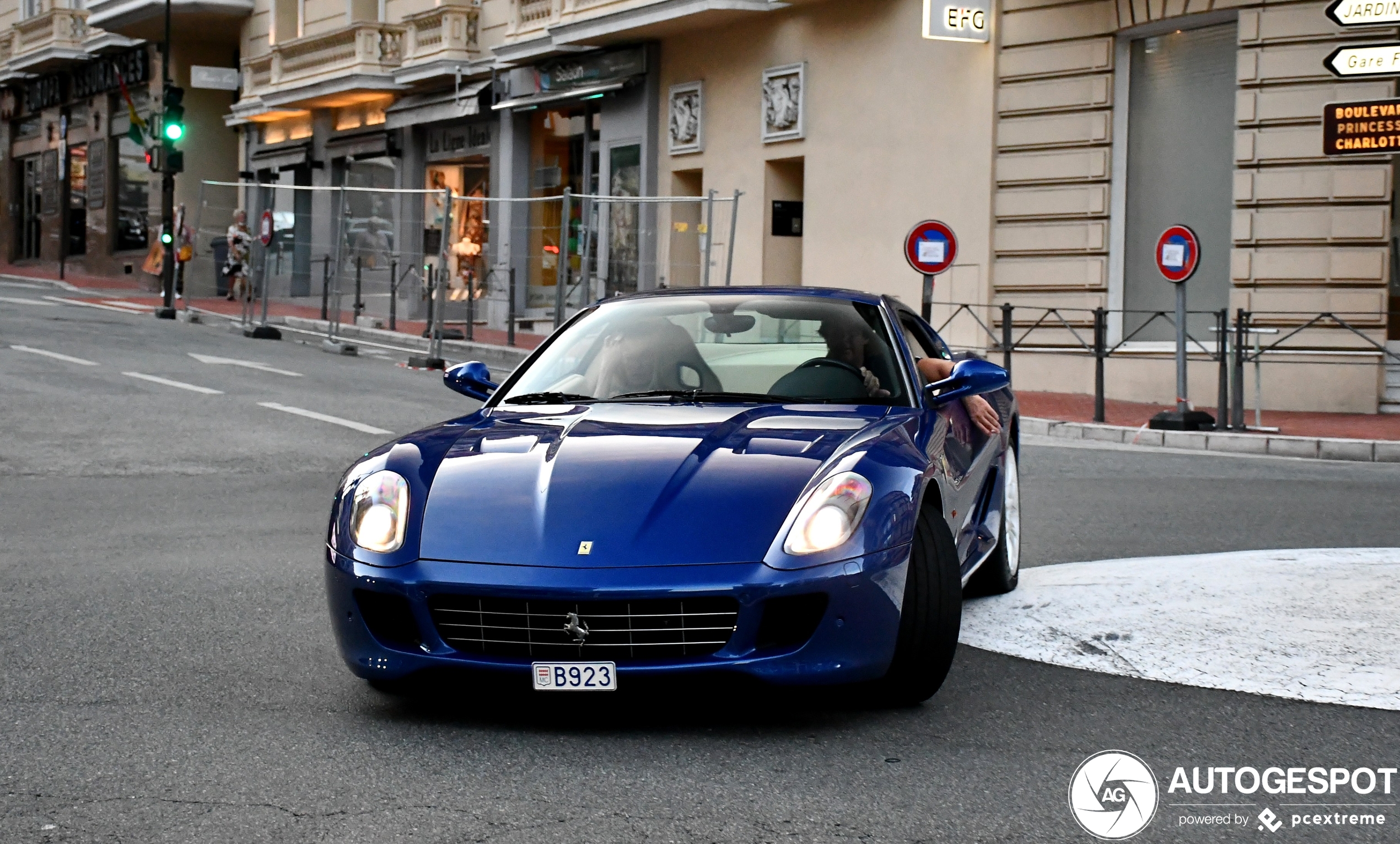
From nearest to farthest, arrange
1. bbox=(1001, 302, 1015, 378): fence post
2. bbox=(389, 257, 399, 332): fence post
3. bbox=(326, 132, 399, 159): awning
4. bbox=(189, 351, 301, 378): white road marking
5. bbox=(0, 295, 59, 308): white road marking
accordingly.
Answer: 1. bbox=(1001, 302, 1015, 378): fence post
2. bbox=(189, 351, 301, 378): white road marking
3. bbox=(389, 257, 399, 332): fence post
4. bbox=(0, 295, 59, 308): white road marking
5. bbox=(326, 132, 399, 159): awning

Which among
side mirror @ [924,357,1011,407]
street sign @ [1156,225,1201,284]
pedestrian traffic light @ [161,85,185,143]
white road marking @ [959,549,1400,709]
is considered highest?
pedestrian traffic light @ [161,85,185,143]

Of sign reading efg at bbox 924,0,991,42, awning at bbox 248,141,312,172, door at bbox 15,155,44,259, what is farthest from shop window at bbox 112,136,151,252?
sign reading efg at bbox 924,0,991,42

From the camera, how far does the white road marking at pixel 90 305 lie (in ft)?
99.5

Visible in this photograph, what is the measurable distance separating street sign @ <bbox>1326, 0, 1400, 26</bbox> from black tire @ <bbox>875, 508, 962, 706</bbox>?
12.5 m

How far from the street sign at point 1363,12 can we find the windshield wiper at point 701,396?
38.9ft

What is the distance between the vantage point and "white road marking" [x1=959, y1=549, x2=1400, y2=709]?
5484 millimetres

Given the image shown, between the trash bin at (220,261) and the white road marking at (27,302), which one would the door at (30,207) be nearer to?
the white road marking at (27,302)

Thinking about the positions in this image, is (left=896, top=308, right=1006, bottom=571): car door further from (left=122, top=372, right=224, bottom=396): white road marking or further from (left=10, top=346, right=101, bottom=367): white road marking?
(left=10, top=346, right=101, bottom=367): white road marking

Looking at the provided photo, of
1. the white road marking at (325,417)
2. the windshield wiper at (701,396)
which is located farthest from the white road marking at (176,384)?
the windshield wiper at (701,396)

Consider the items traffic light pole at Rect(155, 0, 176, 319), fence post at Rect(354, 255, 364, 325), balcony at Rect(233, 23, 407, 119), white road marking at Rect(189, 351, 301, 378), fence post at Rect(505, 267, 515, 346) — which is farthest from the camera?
balcony at Rect(233, 23, 407, 119)

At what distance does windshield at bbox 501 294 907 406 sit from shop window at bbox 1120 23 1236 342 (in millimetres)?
13941

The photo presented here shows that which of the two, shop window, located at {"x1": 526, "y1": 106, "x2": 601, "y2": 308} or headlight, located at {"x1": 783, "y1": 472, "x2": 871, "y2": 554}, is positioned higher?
shop window, located at {"x1": 526, "y1": 106, "x2": 601, "y2": 308}

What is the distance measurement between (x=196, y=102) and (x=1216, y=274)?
29.9 m

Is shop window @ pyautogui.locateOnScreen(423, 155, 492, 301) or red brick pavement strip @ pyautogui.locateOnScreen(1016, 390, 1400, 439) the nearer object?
red brick pavement strip @ pyautogui.locateOnScreen(1016, 390, 1400, 439)
